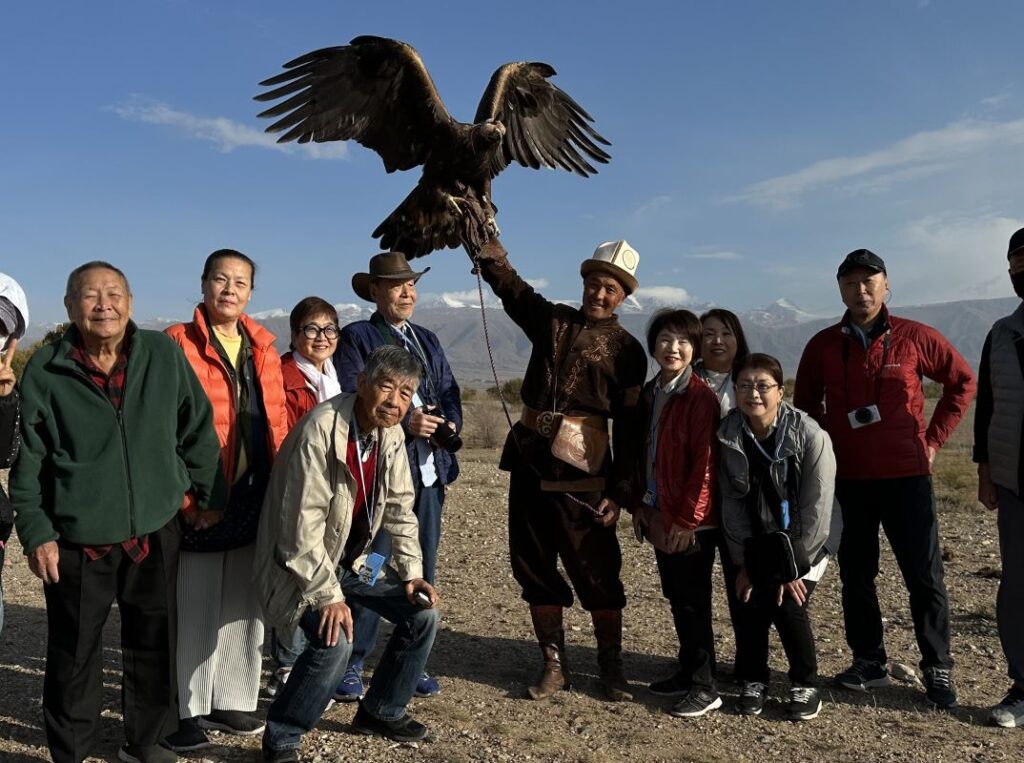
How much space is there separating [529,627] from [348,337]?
235 centimetres

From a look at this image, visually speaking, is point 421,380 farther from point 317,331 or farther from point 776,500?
point 776,500

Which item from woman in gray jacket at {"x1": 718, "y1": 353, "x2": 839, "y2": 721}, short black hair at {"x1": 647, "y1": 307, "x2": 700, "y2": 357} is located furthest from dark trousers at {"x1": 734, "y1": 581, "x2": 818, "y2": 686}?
short black hair at {"x1": 647, "y1": 307, "x2": 700, "y2": 357}

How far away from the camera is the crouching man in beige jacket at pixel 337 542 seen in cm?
298

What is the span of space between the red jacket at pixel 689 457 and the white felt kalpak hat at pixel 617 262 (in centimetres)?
57

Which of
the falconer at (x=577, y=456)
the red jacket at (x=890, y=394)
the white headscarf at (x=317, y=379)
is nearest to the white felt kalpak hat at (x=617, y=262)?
the falconer at (x=577, y=456)

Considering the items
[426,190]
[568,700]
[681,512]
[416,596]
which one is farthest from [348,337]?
[568,700]

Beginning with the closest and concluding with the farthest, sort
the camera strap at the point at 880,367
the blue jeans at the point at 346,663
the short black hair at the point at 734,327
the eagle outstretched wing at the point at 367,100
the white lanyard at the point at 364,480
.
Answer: the blue jeans at the point at 346,663 → the white lanyard at the point at 364,480 → the camera strap at the point at 880,367 → the short black hair at the point at 734,327 → the eagle outstretched wing at the point at 367,100

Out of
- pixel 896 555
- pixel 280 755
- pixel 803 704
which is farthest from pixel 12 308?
pixel 896 555

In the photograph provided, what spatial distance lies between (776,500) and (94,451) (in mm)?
2776

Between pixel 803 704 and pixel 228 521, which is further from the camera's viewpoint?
pixel 803 704

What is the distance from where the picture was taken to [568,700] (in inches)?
154

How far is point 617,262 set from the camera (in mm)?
3877

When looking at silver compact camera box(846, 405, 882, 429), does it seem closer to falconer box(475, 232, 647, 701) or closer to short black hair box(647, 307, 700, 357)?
short black hair box(647, 307, 700, 357)

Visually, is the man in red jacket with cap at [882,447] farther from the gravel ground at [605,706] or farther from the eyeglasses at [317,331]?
the eyeglasses at [317,331]
